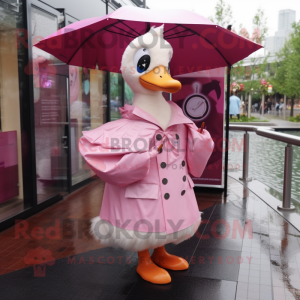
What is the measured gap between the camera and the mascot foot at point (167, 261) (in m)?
3.03

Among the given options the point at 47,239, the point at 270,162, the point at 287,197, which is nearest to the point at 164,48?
the point at 47,239

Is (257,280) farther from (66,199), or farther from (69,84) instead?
(69,84)

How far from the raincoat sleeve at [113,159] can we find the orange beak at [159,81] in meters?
0.35

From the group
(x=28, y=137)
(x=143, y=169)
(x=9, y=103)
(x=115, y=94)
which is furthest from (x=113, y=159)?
(x=115, y=94)

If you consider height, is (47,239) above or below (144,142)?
below

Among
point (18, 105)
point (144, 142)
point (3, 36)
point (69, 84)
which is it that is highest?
point (3, 36)

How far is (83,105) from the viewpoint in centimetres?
641

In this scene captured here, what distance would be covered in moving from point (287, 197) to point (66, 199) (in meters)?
3.16

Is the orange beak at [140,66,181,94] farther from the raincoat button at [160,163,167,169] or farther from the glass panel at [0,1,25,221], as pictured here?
the glass panel at [0,1,25,221]

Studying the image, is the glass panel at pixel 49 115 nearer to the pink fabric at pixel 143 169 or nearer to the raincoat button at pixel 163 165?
the pink fabric at pixel 143 169

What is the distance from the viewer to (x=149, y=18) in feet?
7.40

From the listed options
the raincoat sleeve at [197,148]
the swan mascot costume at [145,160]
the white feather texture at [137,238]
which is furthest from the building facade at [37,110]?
the raincoat sleeve at [197,148]

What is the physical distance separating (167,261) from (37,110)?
9.52ft

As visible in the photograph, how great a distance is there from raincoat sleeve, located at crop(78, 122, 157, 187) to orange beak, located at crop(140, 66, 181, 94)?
35cm
